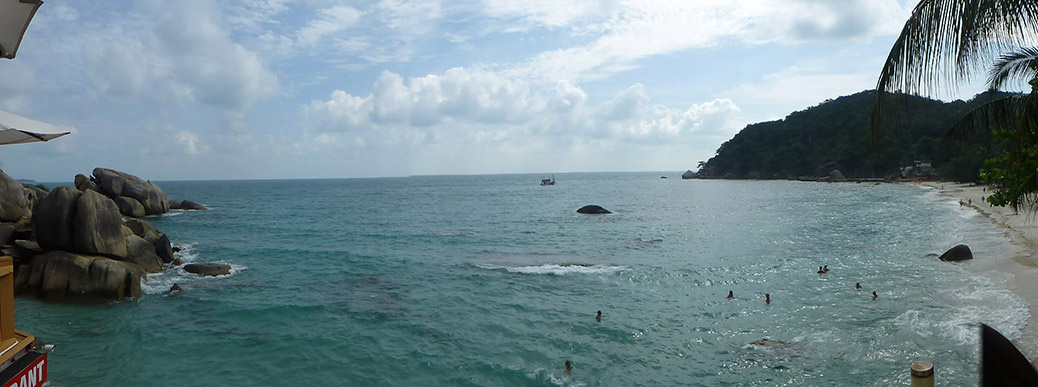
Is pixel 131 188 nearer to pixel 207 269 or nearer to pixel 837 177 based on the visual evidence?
pixel 207 269

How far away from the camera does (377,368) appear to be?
15008mm

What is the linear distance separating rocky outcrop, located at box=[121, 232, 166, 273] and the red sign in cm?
2033

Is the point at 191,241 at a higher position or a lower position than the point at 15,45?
lower

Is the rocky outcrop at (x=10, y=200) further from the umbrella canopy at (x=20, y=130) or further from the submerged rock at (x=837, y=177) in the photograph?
the submerged rock at (x=837, y=177)

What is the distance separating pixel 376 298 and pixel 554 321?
8113 mm

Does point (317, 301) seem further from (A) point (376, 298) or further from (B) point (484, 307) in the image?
(B) point (484, 307)

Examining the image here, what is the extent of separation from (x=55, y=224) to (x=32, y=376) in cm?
1925

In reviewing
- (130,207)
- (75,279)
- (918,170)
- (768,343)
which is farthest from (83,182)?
(918,170)

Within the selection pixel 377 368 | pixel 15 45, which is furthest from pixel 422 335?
pixel 15 45

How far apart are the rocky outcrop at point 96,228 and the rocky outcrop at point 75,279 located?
0.50m

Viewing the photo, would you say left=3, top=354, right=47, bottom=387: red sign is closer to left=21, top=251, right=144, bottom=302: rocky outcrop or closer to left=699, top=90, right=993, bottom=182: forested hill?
A: left=21, top=251, right=144, bottom=302: rocky outcrop

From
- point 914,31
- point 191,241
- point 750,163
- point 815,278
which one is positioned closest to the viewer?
point 914,31

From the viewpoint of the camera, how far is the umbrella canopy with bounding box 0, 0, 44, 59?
19.9ft

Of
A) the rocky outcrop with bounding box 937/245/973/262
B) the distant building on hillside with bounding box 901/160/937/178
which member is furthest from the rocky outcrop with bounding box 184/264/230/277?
the distant building on hillside with bounding box 901/160/937/178
